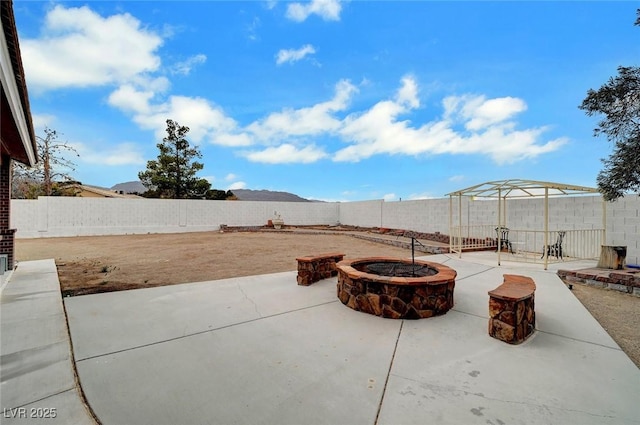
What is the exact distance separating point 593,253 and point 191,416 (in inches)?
392

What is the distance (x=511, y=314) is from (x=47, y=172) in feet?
88.0

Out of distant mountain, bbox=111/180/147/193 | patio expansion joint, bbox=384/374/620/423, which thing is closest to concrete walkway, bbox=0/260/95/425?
patio expansion joint, bbox=384/374/620/423

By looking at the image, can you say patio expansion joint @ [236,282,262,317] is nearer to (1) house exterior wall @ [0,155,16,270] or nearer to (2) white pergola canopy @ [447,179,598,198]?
(1) house exterior wall @ [0,155,16,270]

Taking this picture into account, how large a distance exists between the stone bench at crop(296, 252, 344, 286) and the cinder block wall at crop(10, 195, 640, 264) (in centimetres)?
529

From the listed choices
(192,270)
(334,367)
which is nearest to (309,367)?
(334,367)

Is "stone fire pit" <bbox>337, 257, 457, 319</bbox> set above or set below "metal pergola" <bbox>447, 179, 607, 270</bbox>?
below

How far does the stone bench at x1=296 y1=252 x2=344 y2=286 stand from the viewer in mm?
5039

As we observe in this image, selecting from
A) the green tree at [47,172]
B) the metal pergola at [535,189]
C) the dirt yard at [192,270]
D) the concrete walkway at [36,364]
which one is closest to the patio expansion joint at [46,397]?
the concrete walkway at [36,364]

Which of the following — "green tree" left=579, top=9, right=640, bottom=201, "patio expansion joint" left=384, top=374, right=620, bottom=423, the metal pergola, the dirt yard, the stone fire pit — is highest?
"green tree" left=579, top=9, right=640, bottom=201

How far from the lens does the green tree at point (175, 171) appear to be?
77.3ft

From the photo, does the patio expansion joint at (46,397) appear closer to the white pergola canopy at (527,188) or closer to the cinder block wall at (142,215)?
the white pergola canopy at (527,188)

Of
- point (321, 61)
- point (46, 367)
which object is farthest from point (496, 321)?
point (321, 61)

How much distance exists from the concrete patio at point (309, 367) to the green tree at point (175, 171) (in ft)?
71.3

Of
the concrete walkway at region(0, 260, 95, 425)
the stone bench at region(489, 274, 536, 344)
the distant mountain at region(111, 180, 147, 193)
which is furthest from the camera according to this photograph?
the distant mountain at region(111, 180, 147, 193)
